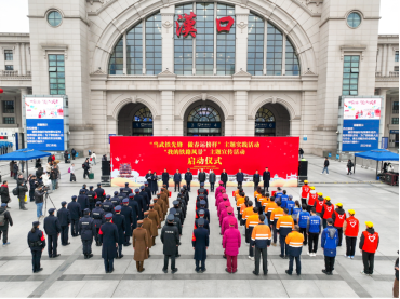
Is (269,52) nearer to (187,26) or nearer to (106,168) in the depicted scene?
(187,26)

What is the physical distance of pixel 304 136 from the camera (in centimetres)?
4103

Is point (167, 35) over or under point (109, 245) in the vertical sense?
over

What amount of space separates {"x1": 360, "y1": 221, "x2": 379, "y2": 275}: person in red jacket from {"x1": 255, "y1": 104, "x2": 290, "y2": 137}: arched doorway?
1627 inches

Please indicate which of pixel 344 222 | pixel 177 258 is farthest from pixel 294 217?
pixel 177 258

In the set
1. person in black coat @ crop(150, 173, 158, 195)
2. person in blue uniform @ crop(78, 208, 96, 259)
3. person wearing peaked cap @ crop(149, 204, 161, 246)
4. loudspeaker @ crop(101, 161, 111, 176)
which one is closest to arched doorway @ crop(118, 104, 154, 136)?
loudspeaker @ crop(101, 161, 111, 176)

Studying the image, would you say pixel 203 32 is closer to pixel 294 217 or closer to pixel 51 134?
pixel 51 134

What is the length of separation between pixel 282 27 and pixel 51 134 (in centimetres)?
3391

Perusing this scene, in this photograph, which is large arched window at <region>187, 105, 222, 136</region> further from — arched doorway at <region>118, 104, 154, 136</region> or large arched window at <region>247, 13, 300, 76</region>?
large arched window at <region>247, 13, 300, 76</region>

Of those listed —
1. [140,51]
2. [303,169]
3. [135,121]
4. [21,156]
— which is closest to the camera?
[21,156]

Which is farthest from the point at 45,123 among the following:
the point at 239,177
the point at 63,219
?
the point at 63,219

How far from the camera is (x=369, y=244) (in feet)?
27.2

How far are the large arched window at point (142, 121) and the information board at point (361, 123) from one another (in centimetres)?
3003

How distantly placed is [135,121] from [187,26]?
17721 mm

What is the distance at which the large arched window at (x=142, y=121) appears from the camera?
159 ft
